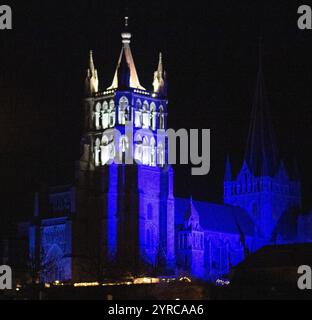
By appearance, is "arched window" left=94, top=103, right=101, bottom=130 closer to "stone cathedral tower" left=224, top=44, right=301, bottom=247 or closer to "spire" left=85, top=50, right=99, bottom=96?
"spire" left=85, top=50, right=99, bottom=96

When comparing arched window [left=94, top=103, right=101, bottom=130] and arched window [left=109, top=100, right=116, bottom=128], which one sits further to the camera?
arched window [left=94, top=103, right=101, bottom=130]

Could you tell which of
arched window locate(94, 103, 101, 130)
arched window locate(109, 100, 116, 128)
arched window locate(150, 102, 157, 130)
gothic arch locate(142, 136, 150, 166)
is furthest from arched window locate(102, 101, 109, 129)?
arched window locate(150, 102, 157, 130)

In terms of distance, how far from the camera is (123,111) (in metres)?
133

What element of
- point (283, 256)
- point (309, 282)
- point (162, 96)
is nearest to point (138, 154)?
point (162, 96)

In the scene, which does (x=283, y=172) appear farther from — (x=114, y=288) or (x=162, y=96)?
(x=114, y=288)

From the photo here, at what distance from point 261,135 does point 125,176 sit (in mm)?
36679

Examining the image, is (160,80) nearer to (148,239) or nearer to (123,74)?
(123,74)

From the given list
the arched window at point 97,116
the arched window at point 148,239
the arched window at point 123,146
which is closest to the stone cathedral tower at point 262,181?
the arched window at point 148,239

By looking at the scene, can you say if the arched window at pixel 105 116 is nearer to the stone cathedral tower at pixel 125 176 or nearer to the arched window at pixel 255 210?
the stone cathedral tower at pixel 125 176

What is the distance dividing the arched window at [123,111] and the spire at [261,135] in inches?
1342

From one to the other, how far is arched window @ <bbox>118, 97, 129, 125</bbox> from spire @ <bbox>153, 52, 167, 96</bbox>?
5.04 m

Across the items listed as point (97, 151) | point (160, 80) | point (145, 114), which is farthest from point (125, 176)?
point (160, 80)

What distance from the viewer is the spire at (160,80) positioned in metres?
137

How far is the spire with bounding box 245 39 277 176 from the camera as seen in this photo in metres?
164
